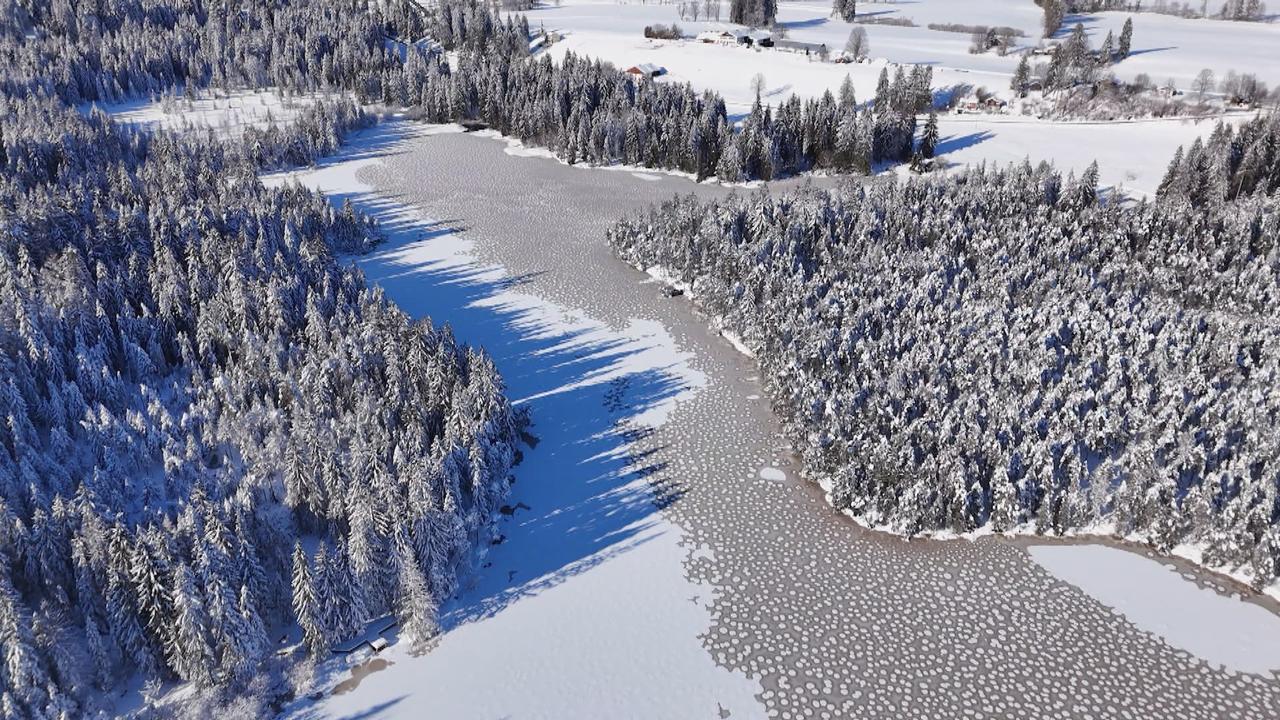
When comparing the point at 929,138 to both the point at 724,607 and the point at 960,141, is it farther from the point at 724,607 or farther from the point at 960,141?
the point at 724,607

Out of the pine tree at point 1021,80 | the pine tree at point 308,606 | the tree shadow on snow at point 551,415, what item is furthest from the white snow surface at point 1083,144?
the pine tree at point 308,606

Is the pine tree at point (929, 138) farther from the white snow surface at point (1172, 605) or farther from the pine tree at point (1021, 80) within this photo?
the white snow surface at point (1172, 605)

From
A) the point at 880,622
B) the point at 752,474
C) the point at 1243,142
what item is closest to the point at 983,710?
the point at 880,622

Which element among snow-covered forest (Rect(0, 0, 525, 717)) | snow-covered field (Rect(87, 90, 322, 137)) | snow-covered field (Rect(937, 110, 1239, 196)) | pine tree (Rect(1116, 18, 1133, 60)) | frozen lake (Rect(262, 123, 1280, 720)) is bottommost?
frozen lake (Rect(262, 123, 1280, 720))

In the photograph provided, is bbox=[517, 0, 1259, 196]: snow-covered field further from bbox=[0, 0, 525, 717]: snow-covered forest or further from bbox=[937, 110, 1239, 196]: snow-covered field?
bbox=[0, 0, 525, 717]: snow-covered forest

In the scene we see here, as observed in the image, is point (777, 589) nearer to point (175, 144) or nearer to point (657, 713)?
point (657, 713)

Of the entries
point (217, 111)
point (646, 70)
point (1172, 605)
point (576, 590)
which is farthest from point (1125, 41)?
point (217, 111)

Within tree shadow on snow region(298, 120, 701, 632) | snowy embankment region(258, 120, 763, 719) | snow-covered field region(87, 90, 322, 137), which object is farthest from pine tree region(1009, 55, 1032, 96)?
snow-covered field region(87, 90, 322, 137)
